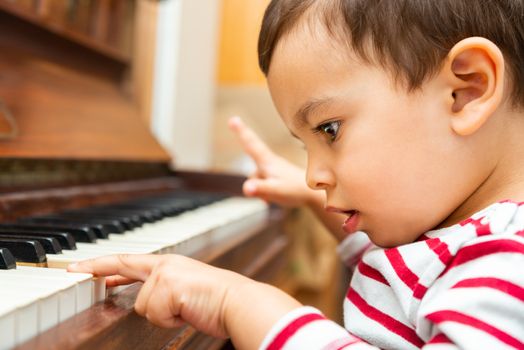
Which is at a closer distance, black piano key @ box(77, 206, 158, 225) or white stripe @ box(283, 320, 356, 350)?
white stripe @ box(283, 320, 356, 350)

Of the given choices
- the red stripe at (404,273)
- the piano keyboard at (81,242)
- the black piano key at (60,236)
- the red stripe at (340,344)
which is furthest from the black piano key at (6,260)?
the red stripe at (404,273)

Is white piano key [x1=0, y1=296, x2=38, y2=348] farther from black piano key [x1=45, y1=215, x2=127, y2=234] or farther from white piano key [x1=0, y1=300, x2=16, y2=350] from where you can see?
black piano key [x1=45, y1=215, x2=127, y2=234]

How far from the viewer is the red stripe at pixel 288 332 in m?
0.59

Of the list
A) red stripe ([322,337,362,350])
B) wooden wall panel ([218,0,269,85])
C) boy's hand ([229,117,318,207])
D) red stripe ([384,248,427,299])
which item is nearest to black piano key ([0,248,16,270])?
red stripe ([322,337,362,350])

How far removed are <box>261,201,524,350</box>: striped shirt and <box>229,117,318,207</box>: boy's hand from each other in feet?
1.55

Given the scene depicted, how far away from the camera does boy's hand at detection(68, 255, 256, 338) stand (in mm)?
603

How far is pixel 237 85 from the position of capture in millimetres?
3762

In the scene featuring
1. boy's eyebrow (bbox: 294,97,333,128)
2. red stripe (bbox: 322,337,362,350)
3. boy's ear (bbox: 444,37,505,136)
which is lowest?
red stripe (bbox: 322,337,362,350)

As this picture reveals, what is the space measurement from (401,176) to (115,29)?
3.95 feet

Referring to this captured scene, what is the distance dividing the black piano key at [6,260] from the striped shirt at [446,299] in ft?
0.91

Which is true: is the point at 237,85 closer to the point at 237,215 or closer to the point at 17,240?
the point at 237,215

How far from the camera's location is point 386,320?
0.71 metres

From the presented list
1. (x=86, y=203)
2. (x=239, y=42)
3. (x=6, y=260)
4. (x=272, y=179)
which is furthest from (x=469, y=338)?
(x=239, y=42)

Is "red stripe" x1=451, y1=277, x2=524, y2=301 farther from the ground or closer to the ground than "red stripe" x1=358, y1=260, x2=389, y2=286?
farther from the ground
